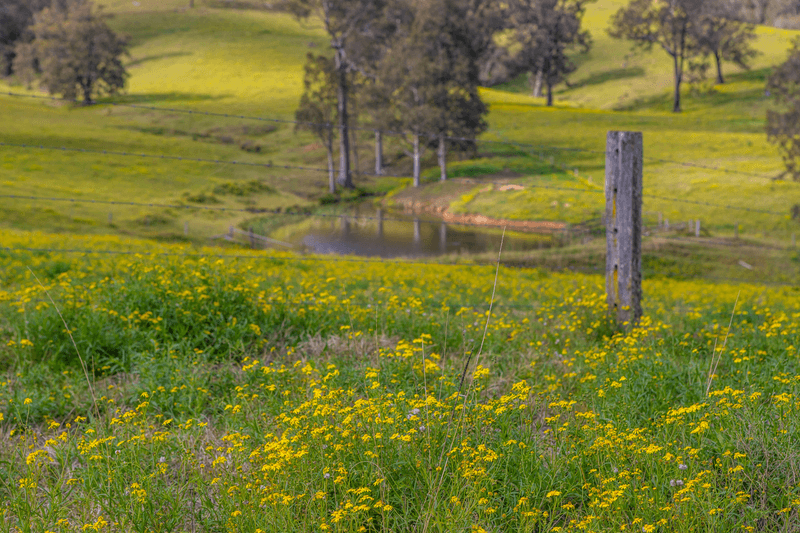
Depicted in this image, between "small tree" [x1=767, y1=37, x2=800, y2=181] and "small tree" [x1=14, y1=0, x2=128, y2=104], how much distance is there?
2819 inches

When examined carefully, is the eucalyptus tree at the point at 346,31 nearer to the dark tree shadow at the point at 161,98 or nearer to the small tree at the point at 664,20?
the dark tree shadow at the point at 161,98

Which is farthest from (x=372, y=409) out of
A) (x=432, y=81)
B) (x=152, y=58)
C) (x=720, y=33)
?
(x=152, y=58)

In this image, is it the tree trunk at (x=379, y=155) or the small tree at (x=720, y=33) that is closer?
the tree trunk at (x=379, y=155)

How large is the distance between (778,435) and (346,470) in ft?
8.56

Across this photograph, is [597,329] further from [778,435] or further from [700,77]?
[700,77]

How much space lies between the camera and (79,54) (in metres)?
74.7

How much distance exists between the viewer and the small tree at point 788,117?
112 feet

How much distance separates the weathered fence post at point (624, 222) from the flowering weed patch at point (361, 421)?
0.34 metres

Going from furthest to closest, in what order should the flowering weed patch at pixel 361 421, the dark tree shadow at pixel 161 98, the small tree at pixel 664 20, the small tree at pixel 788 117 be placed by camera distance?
the dark tree shadow at pixel 161 98, the small tree at pixel 664 20, the small tree at pixel 788 117, the flowering weed patch at pixel 361 421

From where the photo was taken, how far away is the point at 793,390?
431 centimetres

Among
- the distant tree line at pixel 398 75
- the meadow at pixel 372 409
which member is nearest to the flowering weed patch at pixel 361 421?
the meadow at pixel 372 409

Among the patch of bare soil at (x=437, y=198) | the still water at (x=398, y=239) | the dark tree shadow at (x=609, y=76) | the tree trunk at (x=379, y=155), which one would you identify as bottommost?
the still water at (x=398, y=239)

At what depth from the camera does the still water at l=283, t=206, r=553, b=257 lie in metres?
32.1

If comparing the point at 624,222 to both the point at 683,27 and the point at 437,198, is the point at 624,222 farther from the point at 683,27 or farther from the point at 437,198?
the point at 683,27
